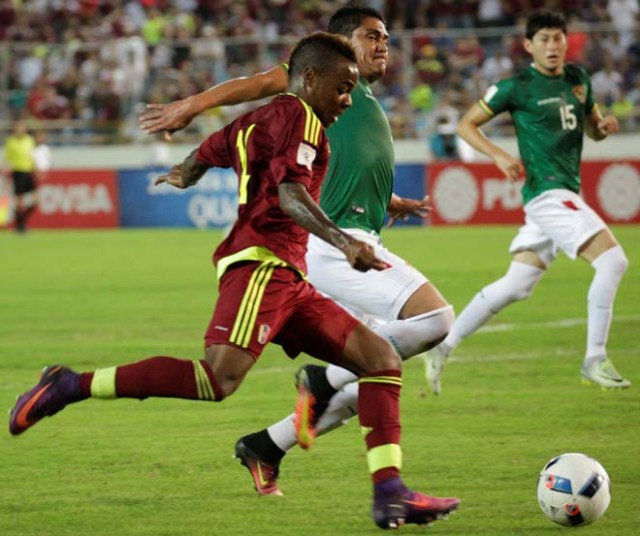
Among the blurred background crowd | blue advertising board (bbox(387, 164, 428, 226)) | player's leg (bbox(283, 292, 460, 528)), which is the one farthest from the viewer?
the blurred background crowd

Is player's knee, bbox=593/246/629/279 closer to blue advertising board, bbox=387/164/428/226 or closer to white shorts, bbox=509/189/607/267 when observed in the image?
white shorts, bbox=509/189/607/267

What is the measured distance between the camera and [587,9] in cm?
2828

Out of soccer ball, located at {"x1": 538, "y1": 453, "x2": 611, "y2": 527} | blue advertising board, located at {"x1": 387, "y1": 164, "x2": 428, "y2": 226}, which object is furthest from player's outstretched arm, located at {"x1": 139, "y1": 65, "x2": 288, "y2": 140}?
blue advertising board, located at {"x1": 387, "y1": 164, "x2": 428, "y2": 226}

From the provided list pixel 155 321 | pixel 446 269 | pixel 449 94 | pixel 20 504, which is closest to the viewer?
pixel 20 504

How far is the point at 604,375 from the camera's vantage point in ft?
30.3

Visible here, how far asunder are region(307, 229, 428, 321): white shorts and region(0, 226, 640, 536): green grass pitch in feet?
2.62

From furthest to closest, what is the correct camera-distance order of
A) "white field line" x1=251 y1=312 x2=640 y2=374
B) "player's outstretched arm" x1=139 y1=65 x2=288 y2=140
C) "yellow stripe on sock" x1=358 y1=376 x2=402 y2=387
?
"white field line" x1=251 y1=312 x2=640 y2=374, "player's outstretched arm" x1=139 y1=65 x2=288 y2=140, "yellow stripe on sock" x1=358 y1=376 x2=402 y2=387

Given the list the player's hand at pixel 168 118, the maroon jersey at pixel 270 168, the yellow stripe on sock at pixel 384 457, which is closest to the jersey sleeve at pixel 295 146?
the maroon jersey at pixel 270 168

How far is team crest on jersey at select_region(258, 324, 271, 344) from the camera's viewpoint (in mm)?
5562

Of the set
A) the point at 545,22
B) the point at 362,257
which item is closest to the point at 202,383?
the point at 362,257

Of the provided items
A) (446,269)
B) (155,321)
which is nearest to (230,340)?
(155,321)

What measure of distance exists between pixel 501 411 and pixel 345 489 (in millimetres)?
2303

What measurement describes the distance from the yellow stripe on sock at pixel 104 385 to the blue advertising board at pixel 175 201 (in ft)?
73.1

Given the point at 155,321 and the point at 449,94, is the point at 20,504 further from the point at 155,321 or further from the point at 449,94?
the point at 449,94
